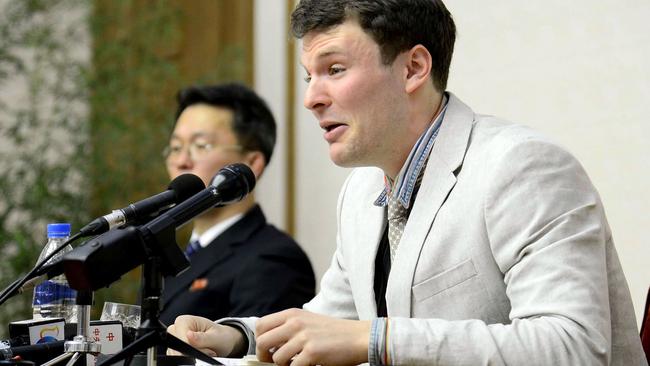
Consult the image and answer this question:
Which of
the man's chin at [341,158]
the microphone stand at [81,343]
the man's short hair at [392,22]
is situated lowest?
the microphone stand at [81,343]

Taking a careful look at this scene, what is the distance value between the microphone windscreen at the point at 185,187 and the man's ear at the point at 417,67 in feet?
1.95

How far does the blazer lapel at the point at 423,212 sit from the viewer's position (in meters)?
1.76

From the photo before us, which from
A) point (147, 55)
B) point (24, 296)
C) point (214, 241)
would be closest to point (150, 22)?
point (147, 55)

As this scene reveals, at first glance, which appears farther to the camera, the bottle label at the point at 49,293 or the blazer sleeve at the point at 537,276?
the bottle label at the point at 49,293

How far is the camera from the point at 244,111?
11.7 ft

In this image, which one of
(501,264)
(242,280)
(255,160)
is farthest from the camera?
(255,160)

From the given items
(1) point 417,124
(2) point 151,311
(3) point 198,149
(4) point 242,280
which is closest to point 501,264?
(1) point 417,124

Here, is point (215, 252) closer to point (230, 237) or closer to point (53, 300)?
point (230, 237)

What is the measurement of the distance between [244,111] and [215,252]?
61cm

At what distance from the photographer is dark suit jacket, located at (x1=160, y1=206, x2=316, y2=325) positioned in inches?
119

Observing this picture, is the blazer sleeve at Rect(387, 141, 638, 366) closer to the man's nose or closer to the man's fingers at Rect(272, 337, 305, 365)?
the man's fingers at Rect(272, 337, 305, 365)

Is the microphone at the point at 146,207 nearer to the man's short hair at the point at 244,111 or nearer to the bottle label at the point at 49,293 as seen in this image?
the bottle label at the point at 49,293

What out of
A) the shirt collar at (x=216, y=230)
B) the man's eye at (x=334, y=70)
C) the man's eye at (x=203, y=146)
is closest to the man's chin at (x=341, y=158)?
the man's eye at (x=334, y=70)

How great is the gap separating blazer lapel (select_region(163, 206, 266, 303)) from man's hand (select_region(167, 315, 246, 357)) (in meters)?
1.25
